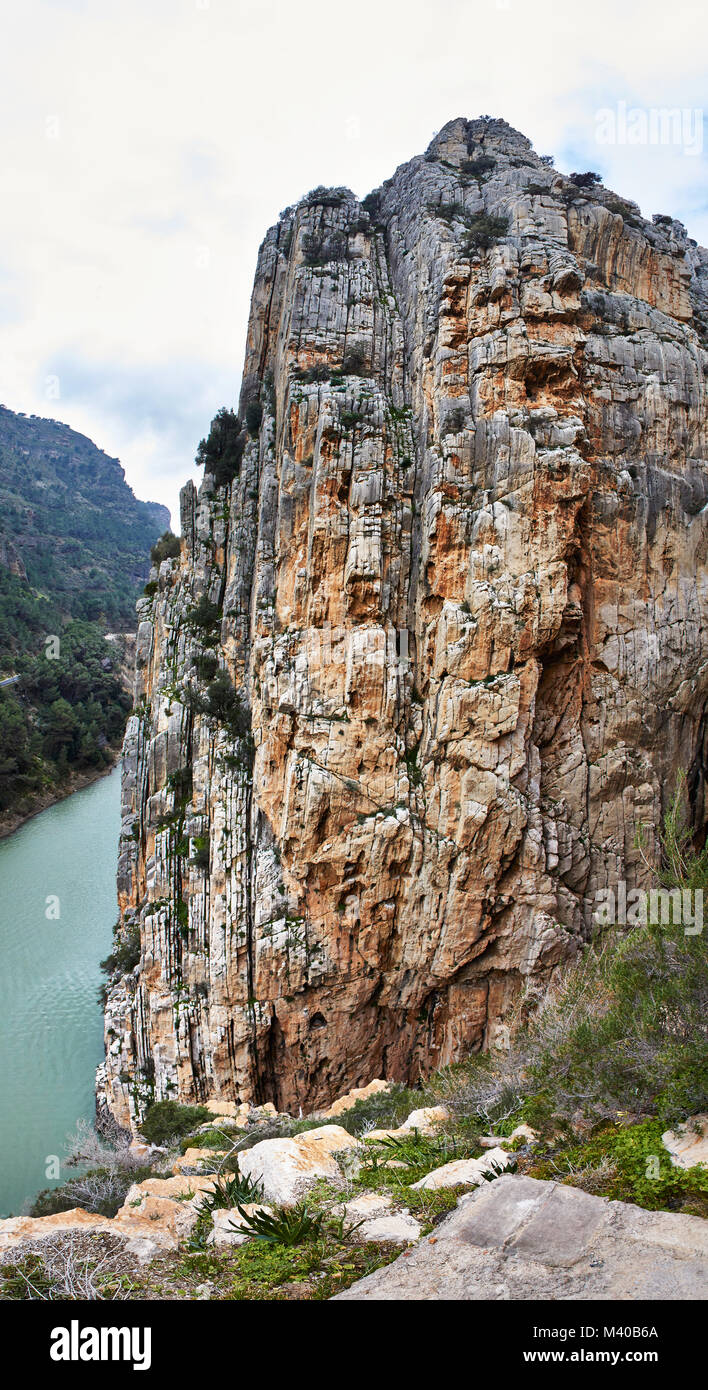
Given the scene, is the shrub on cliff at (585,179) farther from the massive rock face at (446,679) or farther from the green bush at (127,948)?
the green bush at (127,948)

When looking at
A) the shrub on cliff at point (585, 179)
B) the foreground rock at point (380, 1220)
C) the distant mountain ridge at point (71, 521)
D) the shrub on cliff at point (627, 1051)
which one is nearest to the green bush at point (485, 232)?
the shrub on cliff at point (585, 179)

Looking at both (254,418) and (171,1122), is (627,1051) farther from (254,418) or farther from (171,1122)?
(254,418)

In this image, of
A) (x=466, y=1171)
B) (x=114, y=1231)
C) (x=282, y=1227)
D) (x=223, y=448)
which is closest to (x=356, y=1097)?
(x=466, y=1171)

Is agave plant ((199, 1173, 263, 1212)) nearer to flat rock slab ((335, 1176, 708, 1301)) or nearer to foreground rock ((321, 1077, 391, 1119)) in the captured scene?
flat rock slab ((335, 1176, 708, 1301))

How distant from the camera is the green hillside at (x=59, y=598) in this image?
4734 centimetres

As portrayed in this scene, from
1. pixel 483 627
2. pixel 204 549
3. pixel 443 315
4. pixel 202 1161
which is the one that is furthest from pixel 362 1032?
pixel 443 315

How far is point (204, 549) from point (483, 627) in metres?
9.31

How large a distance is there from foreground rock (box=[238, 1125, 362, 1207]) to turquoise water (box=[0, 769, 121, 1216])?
10.7 metres

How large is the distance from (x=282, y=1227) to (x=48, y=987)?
2134cm

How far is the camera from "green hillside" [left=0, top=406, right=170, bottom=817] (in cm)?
4734

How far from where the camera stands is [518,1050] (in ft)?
25.4

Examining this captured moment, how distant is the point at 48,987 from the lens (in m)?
23.2

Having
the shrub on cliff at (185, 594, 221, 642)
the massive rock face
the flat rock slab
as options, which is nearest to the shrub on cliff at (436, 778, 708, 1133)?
the flat rock slab

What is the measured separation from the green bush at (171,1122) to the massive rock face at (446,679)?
1673 mm
